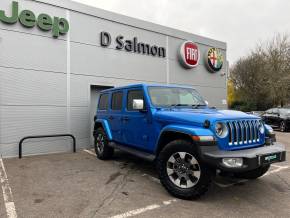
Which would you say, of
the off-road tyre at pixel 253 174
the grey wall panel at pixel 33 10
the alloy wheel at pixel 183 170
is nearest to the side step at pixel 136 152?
the alloy wheel at pixel 183 170

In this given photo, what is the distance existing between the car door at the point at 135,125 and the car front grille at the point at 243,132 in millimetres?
1679

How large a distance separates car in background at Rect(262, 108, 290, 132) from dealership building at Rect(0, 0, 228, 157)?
8134 mm

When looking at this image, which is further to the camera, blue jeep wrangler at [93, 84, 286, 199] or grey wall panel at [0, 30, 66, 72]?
grey wall panel at [0, 30, 66, 72]

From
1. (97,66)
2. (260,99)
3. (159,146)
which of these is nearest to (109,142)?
(159,146)

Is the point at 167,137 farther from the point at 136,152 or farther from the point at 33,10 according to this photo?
the point at 33,10

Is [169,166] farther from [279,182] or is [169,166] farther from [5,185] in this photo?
[5,185]

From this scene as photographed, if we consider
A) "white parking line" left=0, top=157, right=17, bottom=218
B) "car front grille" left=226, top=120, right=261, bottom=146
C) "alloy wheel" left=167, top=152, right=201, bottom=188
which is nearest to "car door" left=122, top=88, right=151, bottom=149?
"alloy wheel" left=167, top=152, right=201, bottom=188

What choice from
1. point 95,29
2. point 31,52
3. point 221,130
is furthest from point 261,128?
point 95,29

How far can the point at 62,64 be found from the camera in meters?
9.11

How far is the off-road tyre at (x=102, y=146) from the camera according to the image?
7.33 m

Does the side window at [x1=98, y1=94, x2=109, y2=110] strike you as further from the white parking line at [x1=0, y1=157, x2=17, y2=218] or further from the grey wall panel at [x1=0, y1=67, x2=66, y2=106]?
the white parking line at [x1=0, y1=157, x2=17, y2=218]

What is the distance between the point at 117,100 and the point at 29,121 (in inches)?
132

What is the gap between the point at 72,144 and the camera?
30.8 feet

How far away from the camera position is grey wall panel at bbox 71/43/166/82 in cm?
955
